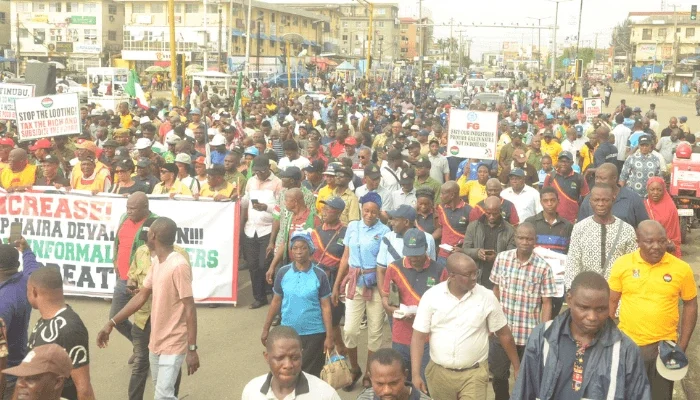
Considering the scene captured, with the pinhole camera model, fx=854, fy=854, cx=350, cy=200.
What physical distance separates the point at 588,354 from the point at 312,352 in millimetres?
2902

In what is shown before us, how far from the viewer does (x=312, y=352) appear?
6.61 m

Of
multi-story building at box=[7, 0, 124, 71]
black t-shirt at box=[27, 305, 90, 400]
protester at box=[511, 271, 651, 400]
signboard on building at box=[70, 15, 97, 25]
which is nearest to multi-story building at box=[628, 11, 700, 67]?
multi-story building at box=[7, 0, 124, 71]

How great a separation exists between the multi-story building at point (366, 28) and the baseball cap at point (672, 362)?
114880mm

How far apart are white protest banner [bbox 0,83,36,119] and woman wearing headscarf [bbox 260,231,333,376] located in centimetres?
1076

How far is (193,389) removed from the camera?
24.5 ft

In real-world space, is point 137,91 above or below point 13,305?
above

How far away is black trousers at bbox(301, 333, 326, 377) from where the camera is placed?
21.6 feet

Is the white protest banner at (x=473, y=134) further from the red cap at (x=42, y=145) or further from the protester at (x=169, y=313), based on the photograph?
the protester at (x=169, y=313)

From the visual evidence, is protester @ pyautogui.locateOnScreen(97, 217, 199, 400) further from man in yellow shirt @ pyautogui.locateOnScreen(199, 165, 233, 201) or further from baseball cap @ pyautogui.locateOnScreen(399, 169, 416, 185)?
man in yellow shirt @ pyautogui.locateOnScreen(199, 165, 233, 201)

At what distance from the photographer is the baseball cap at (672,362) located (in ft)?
18.0

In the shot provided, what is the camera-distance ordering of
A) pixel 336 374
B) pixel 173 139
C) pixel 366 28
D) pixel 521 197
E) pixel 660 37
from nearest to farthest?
1. pixel 336 374
2. pixel 521 197
3. pixel 173 139
4. pixel 660 37
5. pixel 366 28

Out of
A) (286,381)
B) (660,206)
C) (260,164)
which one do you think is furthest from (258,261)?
(286,381)

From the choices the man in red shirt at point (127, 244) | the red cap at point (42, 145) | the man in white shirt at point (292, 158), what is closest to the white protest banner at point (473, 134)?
the man in white shirt at point (292, 158)

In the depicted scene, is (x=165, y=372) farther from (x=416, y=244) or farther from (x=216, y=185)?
(x=216, y=185)
